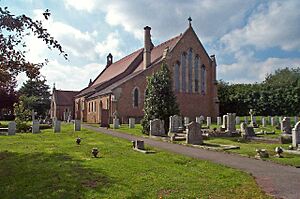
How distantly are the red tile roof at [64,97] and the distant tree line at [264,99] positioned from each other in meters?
34.8

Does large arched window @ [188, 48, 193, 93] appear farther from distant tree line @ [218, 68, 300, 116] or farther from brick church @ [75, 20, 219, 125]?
distant tree line @ [218, 68, 300, 116]

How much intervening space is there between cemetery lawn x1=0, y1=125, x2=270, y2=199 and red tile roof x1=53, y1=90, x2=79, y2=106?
2266 inches

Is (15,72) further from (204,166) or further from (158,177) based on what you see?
(204,166)

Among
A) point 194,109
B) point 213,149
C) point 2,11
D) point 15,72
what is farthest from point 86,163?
point 194,109

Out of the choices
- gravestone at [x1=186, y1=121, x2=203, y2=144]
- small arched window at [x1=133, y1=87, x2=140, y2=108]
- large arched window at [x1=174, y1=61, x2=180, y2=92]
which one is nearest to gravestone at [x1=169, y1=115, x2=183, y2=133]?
gravestone at [x1=186, y1=121, x2=203, y2=144]

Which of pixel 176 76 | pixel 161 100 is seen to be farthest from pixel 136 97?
pixel 161 100

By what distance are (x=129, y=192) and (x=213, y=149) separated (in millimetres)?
8567

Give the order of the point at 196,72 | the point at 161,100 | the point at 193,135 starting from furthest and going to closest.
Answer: the point at 196,72 → the point at 161,100 → the point at 193,135

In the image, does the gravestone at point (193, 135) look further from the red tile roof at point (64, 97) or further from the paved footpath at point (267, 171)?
the red tile roof at point (64, 97)

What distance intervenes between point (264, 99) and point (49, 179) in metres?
48.5

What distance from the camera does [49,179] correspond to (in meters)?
8.87

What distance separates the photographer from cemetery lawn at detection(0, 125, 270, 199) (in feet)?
24.9

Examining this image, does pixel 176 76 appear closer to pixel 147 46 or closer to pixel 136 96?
pixel 147 46

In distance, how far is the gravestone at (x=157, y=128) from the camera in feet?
73.4
